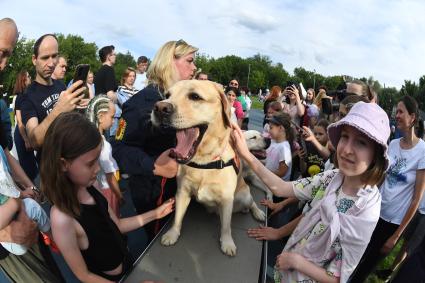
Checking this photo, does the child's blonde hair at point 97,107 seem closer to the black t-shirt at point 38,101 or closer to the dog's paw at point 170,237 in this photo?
the black t-shirt at point 38,101

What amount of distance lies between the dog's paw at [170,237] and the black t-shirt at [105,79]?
17.7 feet

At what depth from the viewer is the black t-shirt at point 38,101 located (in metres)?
2.87

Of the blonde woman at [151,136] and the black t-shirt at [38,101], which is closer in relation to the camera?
the blonde woman at [151,136]

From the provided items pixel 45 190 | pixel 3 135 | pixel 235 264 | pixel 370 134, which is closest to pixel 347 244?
pixel 370 134

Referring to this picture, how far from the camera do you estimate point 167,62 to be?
240 cm

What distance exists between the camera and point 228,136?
2.36 metres

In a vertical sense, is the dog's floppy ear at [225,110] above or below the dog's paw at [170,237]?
above

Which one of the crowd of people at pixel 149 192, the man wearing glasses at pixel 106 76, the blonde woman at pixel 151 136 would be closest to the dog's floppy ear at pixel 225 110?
the crowd of people at pixel 149 192

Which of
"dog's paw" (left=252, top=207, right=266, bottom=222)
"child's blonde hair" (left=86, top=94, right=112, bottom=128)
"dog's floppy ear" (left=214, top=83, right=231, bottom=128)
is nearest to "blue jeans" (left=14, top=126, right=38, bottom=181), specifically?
"child's blonde hair" (left=86, top=94, right=112, bottom=128)

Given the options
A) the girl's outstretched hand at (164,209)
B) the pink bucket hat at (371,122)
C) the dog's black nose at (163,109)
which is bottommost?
the girl's outstretched hand at (164,209)

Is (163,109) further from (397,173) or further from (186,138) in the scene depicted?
(397,173)

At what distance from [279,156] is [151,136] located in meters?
2.23

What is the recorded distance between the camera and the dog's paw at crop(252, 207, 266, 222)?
2.71 m

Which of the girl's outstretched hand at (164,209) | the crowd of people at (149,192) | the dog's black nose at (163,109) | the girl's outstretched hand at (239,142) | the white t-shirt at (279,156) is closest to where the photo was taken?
the crowd of people at (149,192)
